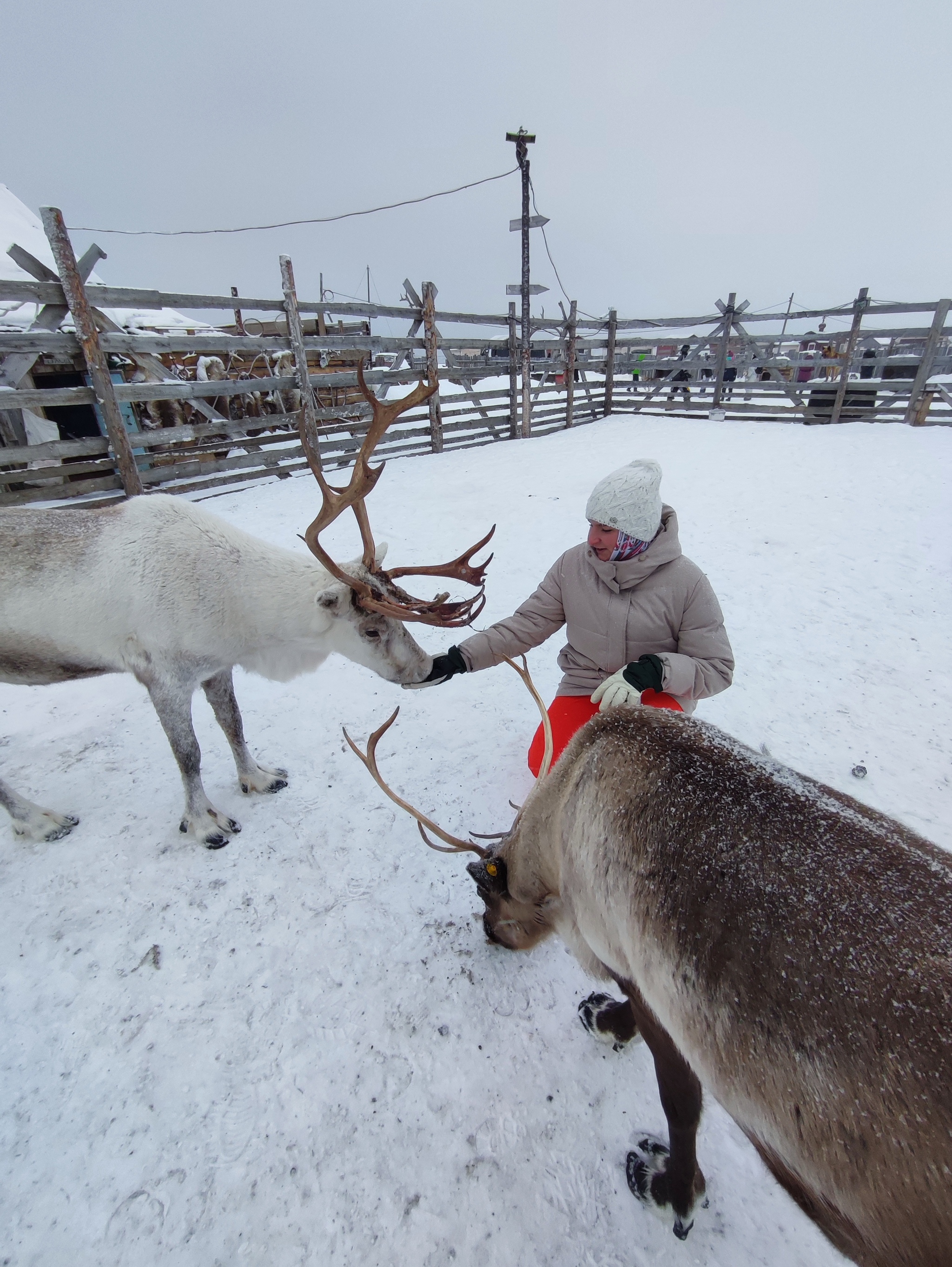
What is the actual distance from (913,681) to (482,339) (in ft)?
30.9

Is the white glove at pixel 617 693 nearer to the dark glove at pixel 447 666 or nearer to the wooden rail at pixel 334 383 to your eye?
the dark glove at pixel 447 666

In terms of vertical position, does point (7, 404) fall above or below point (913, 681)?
above

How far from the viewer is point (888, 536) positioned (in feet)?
17.3

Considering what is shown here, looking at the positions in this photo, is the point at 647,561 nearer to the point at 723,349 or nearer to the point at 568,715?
the point at 568,715

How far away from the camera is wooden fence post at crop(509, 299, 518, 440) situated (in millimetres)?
10477

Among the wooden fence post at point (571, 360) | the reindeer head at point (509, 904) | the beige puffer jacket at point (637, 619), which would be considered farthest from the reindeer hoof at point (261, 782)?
the wooden fence post at point (571, 360)

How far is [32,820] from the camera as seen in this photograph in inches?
93.7

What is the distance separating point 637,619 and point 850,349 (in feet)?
39.7

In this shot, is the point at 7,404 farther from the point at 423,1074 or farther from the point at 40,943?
the point at 423,1074

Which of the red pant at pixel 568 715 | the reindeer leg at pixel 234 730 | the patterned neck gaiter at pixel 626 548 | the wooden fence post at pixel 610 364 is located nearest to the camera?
the patterned neck gaiter at pixel 626 548

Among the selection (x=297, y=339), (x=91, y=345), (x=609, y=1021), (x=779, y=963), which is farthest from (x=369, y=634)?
(x=297, y=339)

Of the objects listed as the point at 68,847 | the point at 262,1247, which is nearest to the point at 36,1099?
the point at 262,1247

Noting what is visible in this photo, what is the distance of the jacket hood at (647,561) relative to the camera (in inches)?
78.6

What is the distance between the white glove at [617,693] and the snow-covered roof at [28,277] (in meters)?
6.75
